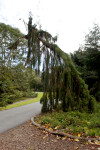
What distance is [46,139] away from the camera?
10.5 ft

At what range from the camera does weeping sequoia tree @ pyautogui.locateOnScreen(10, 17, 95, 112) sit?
17.6 ft

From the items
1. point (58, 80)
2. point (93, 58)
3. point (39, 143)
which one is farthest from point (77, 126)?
point (93, 58)

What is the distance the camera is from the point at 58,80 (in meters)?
5.60

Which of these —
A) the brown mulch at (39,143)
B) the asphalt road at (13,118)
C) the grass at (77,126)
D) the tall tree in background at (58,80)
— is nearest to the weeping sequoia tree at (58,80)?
the tall tree in background at (58,80)

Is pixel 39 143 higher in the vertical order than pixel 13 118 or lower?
higher

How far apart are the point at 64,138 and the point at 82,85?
308 centimetres

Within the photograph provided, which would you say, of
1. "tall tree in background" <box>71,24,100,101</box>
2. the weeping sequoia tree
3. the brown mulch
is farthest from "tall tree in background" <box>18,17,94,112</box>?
"tall tree in background" <box>71,24,100,101</box>

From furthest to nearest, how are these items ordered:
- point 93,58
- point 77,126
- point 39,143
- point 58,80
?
point 93,58
point 58,80
point 77,126
point 39,143

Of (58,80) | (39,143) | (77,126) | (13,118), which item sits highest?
(58,80)

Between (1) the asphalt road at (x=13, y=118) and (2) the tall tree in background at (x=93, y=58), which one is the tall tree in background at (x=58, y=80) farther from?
(2) the tall tree in background at (x=93, y=58)

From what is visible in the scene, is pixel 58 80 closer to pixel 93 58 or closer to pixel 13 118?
pixel 13 118

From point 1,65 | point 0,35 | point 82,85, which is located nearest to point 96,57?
point 82,85

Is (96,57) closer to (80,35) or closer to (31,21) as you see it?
(80,35)

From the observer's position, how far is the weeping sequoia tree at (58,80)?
5.35m
